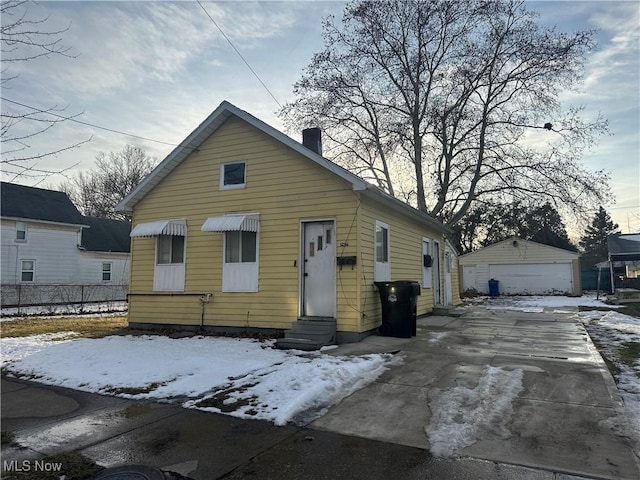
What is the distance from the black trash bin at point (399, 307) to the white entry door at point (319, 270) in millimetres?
1130

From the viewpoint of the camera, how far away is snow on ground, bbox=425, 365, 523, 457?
3.57 metres

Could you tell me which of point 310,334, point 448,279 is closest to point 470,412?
point 310,334

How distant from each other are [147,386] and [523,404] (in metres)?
4.68

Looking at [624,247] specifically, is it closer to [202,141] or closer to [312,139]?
[312,139]

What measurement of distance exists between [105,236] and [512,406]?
26.9 meters

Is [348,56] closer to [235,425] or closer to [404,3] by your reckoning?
[404,3]

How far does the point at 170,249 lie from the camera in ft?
35.3

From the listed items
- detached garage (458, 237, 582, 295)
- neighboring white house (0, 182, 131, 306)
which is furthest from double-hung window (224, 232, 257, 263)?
detached garage (458, 237, 582, 295)

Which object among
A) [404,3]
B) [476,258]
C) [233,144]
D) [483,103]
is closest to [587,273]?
[476,258]

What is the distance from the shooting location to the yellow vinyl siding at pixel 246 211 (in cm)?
882

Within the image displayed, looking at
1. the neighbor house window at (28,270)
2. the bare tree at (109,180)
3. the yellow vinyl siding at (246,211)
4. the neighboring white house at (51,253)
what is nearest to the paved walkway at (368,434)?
the yellow vinyl siding at (246,211)

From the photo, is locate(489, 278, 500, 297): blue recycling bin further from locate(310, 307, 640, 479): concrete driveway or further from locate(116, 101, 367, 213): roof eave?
locate(116, 101, 367, 213): roof eave

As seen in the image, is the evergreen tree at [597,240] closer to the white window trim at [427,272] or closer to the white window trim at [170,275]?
the white window trim at [427,272]

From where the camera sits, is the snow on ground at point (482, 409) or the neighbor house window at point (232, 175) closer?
the snow on ground at point (482, 409)
